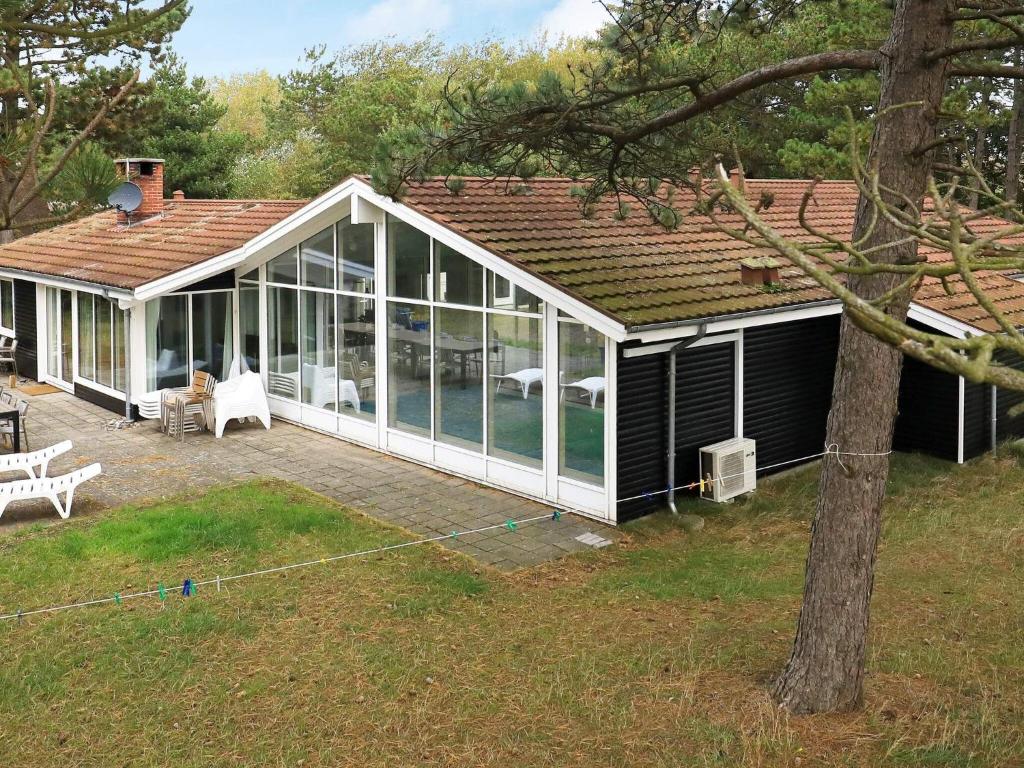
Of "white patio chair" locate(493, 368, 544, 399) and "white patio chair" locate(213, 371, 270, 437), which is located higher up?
"white patio chair" locate(493, 368, 544, 399)

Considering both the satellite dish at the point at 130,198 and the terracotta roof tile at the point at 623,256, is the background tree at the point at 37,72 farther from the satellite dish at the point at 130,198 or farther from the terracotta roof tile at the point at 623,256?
the satellite dish at the point at 130,198

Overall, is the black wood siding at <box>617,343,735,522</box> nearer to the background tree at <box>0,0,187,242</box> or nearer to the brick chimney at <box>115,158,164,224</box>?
the background tree at <box>0,0,187,242</box>

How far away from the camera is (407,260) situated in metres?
12.9

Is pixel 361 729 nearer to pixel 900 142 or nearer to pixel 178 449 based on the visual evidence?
pixel 900 142

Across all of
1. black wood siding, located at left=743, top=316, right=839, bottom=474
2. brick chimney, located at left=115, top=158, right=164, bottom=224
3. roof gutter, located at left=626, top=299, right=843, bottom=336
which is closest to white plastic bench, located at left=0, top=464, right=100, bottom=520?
roof gutter, located at left=626, top=299, right=843, bottom=336

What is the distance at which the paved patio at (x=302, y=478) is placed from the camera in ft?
33.4

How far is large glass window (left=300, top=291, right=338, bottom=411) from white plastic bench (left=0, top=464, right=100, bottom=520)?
428 centimetres

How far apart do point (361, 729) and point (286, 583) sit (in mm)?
2633

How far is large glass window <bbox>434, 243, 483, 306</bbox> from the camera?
11945 mm

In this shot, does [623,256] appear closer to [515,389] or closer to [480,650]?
[515,389]

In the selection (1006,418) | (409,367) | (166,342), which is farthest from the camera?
(166,342)

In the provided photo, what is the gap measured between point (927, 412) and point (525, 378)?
5208 millimetres

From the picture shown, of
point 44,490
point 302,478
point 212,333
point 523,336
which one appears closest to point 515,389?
point 523,336

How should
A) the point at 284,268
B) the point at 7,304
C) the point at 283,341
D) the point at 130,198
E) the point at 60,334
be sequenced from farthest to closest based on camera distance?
the point at 7,304, the point at 130,198, the point at 60,334, the point at 283,341, the point at 284,268
